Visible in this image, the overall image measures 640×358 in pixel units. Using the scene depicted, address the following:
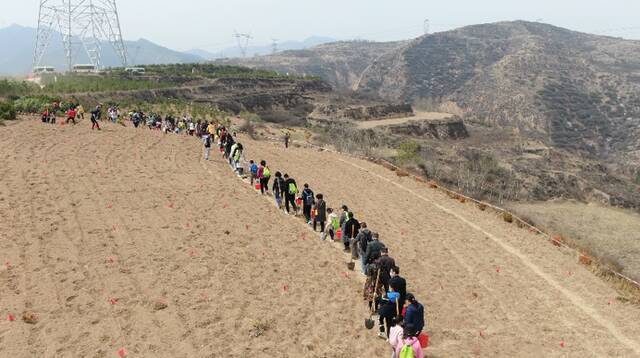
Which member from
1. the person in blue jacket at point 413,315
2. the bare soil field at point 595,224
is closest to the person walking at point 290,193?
the person in blue jacket at point 413,315

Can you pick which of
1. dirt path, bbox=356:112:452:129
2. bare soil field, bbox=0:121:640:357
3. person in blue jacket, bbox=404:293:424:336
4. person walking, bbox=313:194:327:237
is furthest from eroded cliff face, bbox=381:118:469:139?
person in blue jacket, bbox=404:293:424:336

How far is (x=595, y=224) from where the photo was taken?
37781mm

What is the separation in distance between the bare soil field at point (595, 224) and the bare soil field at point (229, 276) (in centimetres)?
910

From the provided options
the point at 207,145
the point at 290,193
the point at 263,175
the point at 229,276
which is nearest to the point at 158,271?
the point at 229,276

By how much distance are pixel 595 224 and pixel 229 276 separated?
32.5 m

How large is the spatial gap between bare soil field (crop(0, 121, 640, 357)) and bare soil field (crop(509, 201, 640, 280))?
910 cm

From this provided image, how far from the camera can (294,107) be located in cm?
8794

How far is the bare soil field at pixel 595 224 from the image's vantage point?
29422 mm

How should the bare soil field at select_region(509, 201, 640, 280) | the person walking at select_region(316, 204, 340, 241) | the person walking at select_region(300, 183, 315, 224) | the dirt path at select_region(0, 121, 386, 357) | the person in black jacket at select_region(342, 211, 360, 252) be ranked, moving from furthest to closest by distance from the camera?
the bare soil field at select_region(509, 201, 640, 280)
the person walking at select_region(300, 183, 315, 224)
the person walking at select_region(316, 204, 340, 241)
the person in black jacket at select_region(342, 211, 360, 252)
the dirt path at select_region(0, 121, 386, 357)

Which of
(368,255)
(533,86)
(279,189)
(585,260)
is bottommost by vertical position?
(585,260)

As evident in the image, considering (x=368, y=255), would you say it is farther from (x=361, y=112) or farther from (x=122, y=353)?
(x=361, y=112)

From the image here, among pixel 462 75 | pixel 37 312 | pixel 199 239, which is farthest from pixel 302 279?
pixel 462 75

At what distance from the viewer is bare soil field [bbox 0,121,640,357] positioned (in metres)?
10.8

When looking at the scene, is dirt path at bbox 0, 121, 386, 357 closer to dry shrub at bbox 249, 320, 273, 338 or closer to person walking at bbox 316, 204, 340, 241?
dry shrub at bbox 249, 320, 273, 338
